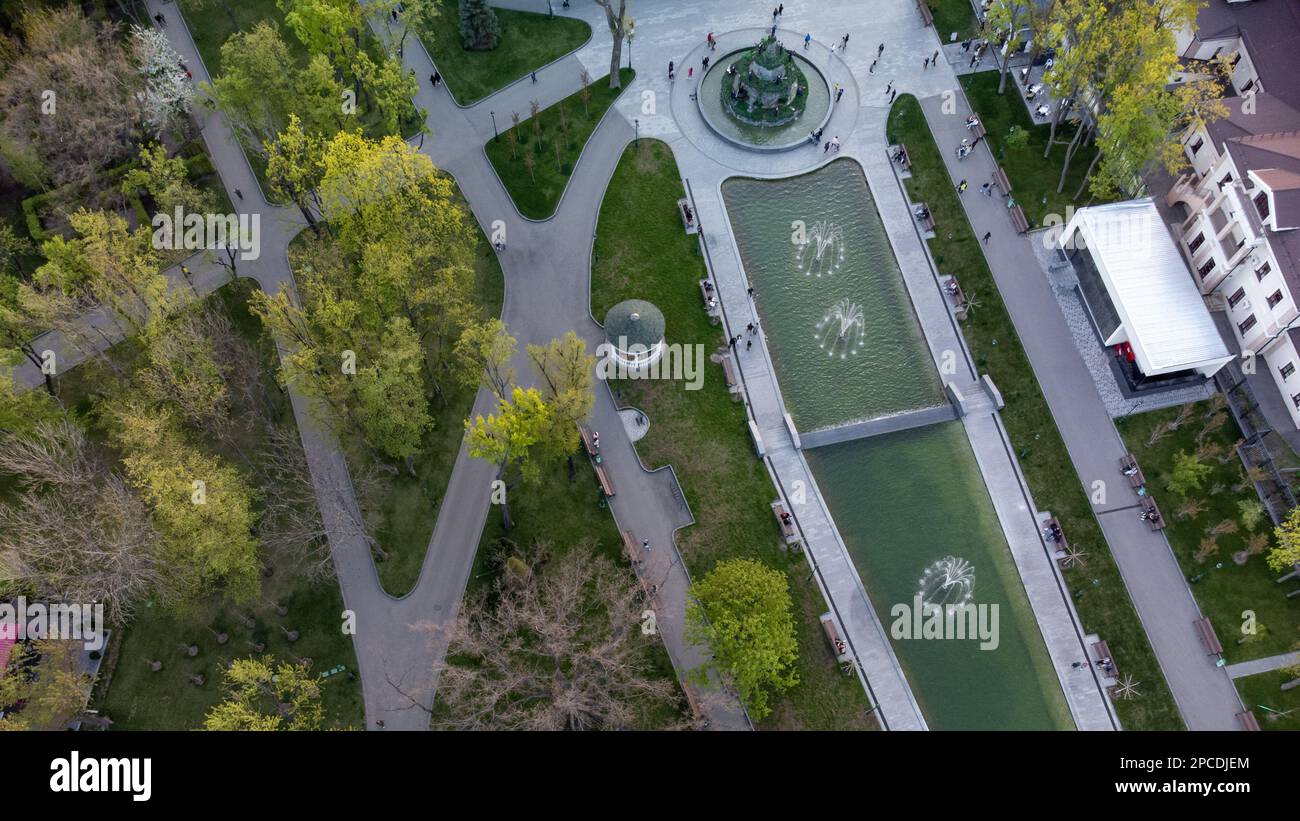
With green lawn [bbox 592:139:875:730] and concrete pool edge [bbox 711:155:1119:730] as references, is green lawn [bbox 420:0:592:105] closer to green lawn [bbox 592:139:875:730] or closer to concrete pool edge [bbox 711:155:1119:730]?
green lawn [bbox 592:139:875:730]

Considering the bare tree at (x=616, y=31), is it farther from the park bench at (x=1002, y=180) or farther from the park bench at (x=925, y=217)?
the park bench at (x=1002, y=180)

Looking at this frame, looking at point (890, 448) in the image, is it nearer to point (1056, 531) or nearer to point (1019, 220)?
point (1056, 531)

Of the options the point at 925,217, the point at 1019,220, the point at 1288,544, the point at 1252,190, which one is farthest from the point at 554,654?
the point at 1252,190

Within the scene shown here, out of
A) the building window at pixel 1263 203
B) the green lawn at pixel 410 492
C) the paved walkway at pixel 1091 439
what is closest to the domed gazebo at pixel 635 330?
the green lawn at pixel 410 492

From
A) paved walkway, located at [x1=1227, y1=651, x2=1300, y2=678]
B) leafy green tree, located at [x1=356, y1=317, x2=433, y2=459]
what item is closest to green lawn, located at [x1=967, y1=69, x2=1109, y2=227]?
paved walkway, located at [x1=1227, y1=651, x2=1300, y2=678]

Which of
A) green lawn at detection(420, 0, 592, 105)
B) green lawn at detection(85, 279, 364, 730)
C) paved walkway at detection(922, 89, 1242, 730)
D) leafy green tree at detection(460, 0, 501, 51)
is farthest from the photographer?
green lawn at detection(420, 0, 592, 105)

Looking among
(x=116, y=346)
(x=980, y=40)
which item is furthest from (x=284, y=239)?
(x=980, y=40)

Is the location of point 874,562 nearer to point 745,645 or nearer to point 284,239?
point 745,645
